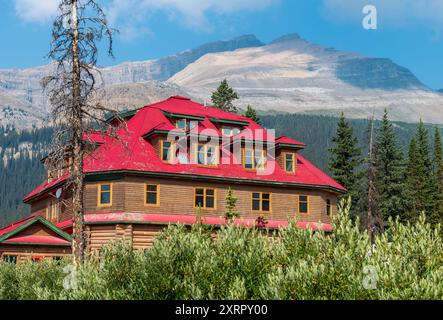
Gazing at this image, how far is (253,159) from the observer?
5350 cm

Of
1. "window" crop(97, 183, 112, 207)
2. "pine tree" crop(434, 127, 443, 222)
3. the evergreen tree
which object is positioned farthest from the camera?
→ "pine tree" crop(434, 127, 443, 222)

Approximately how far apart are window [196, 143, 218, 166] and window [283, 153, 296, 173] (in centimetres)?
673

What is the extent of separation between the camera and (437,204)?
8519 cm

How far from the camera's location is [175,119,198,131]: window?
5312 centimetres

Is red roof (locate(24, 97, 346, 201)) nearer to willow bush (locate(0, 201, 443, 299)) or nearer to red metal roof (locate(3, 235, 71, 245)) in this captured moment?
red metal roof (locate(3, 235, 71, 245))

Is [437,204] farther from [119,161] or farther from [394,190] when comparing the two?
[119,161]

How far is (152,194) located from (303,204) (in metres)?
13.6

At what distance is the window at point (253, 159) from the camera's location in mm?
53219

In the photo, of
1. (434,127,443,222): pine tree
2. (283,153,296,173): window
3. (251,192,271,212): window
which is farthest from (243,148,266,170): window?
(434,127,443,222): pine tree

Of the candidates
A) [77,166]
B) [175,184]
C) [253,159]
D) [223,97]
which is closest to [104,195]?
[175,184]

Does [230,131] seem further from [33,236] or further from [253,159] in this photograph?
[33,236]

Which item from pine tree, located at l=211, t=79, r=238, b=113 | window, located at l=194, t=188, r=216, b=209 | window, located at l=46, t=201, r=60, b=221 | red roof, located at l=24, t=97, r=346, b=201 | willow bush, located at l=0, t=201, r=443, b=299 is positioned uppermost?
pine tree, located at l=211, t=79, r=238, b=113
